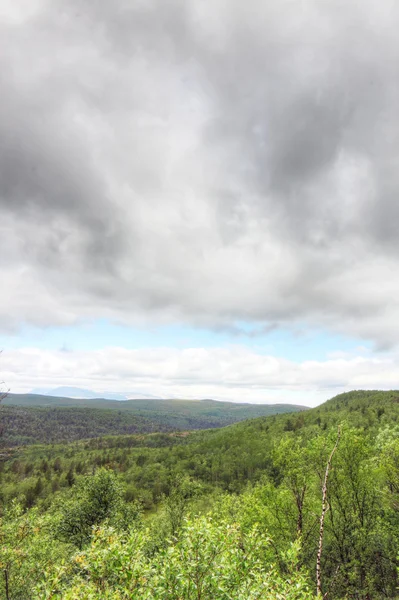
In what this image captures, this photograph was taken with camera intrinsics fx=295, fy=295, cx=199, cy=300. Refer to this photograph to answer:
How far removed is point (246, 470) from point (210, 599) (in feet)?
662

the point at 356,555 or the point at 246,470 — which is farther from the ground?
the point at 356,555

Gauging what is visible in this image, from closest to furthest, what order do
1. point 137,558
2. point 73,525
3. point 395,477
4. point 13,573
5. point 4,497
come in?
point 137,558 < point 13,573 < point 395,477 < point 73,525 < point 4,497

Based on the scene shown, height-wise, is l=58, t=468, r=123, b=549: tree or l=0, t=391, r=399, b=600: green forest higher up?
l=0, t=391, r=399, b=600: green forest

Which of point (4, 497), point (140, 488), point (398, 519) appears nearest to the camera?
point (398, 519)

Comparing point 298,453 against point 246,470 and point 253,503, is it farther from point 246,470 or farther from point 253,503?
point 246,470

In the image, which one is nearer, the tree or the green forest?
the green forest

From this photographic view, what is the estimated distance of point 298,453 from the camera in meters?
38.7

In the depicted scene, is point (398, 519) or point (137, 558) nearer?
point (137, 558)

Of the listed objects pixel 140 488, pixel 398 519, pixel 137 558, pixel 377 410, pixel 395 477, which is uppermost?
pixel 137 558

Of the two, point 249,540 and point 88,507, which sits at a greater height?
point 249,540

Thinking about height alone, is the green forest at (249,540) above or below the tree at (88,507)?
above

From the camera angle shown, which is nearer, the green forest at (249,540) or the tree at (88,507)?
the green forest at (249,540)

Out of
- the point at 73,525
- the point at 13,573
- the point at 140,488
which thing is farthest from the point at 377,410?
the point at 13,573

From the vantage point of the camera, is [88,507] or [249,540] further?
[88,507]
